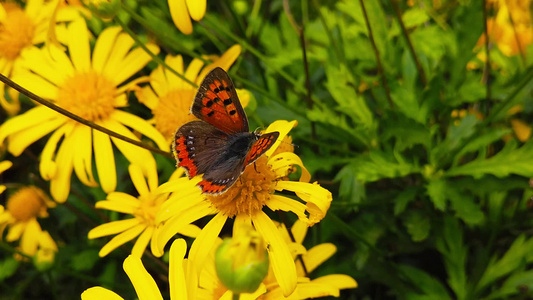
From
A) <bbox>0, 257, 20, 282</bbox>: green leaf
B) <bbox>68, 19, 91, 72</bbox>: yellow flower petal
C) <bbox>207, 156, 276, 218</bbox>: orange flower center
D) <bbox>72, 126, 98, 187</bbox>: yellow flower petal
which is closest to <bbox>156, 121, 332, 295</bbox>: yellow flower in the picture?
<bbox>207, 156, 276, 218</bbox>: orange flower center

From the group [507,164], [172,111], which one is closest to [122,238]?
[172,111]

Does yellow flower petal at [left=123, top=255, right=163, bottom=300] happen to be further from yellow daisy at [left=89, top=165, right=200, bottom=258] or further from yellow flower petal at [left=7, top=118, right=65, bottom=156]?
yellow flower petal at [left=7, top=118, right=65, bottom=156]

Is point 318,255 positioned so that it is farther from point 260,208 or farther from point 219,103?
point 219,103

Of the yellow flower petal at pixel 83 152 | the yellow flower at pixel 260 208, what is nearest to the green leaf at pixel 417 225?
the yellow flower at pixel 260 208

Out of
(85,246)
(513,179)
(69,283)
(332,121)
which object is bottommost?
(69,283)

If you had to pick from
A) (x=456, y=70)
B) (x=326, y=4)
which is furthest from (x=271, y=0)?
(x=456, y=70)

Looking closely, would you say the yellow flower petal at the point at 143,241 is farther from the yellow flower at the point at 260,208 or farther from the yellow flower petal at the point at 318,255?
the yellow flower petal at the point at 318,255

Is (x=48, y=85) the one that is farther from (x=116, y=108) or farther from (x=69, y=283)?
(x=69, y=283)
